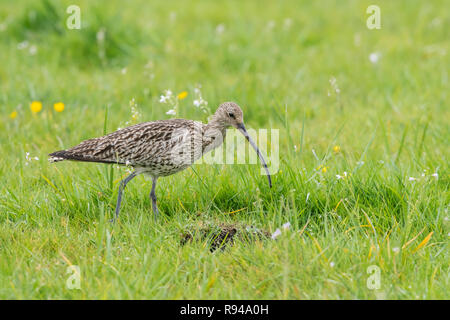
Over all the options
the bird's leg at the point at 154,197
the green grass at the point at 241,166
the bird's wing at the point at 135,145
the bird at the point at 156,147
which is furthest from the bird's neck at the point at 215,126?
the bird's leg at the point at 154,197

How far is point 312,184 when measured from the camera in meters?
5.24

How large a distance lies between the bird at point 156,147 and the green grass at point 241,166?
0.22m

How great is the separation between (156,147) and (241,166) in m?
0.88

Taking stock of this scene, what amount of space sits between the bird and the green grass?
22 cm

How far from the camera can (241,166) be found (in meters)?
5.73

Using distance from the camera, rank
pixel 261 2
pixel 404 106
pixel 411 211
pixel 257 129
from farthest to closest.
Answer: pixel 261 2 → pixel 404 106 → pixel 257 129 → pixel 411 211

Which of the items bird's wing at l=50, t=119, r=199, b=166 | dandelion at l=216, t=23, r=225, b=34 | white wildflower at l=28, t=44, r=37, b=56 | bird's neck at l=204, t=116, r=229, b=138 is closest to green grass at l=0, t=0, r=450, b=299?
white wildflower at l=28, t=44, r=37, b=56

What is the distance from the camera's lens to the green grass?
167 inches

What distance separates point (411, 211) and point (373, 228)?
0.50 m

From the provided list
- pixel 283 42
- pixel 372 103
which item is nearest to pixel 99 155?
pixel 372 103

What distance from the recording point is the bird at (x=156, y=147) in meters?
5.26

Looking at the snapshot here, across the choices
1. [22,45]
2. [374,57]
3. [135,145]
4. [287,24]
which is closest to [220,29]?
[287,24]
